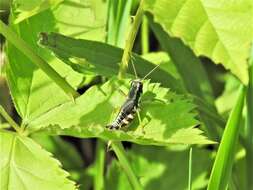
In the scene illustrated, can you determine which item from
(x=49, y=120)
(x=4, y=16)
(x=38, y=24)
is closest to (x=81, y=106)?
(x=49, y=120)

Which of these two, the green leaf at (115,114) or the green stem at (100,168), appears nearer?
the green leaf at (115,114)

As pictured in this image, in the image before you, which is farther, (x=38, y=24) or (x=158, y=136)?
(x=38, y=24)

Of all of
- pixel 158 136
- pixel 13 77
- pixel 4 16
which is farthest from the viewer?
pixel 4 16

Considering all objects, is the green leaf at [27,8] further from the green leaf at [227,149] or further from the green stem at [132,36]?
the green leaf at [227,149]

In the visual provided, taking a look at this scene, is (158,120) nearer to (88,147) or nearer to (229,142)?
Result: (229,142)

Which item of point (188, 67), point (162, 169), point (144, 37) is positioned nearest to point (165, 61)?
point (188, 67)

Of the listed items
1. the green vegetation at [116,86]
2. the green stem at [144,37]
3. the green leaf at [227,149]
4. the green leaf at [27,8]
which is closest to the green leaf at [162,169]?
the green vegetation at [116,86]

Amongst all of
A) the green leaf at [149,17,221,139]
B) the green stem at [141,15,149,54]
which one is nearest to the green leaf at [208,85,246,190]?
the green leaf at [149,17,221,139]
